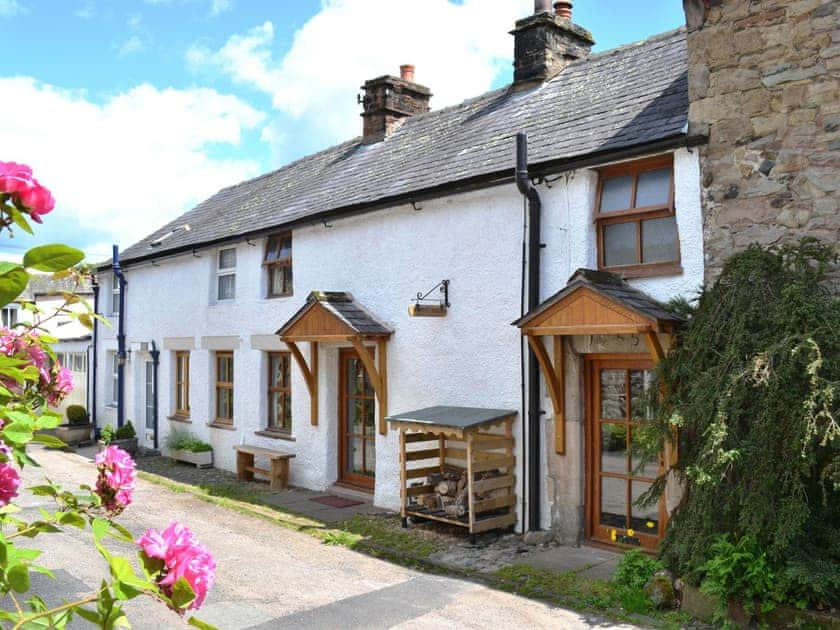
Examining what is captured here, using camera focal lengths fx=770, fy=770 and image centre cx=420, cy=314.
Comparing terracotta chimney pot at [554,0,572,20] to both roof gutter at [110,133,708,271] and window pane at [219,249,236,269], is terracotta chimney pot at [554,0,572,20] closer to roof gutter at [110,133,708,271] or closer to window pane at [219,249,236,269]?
roof gutter at [110,133,708,271]

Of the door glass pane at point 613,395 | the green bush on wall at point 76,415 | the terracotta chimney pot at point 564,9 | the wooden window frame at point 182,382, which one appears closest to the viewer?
the door glass pane at point 613,395

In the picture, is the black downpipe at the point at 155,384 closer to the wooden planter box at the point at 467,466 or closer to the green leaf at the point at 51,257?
the wooden planter box at the point at 467,466

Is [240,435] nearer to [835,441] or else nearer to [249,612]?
[249,612]

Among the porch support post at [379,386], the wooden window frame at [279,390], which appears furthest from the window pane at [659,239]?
the wooden window frame at [279,390]

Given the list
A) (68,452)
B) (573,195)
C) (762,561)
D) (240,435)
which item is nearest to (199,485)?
(240,435)

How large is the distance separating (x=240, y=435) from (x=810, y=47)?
10.7m

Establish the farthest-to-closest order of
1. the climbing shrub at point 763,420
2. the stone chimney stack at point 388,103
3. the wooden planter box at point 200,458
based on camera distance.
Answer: the stone chimney stack at point 388,103 → the wooden planter box at point 200,458 → the climbing shrub at point 763,420

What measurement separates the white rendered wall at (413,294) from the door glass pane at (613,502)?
298mm

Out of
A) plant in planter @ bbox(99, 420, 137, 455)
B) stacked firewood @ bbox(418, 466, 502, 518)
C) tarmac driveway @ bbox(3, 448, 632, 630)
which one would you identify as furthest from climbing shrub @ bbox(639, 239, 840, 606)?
plant in planter @ bbox(99, 420, 137, 455)

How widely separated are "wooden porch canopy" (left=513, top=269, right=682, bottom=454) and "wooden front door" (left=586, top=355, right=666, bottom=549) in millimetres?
377

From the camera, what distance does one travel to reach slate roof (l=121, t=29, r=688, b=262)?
8633 millimetres

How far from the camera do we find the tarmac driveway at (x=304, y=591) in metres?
6.35

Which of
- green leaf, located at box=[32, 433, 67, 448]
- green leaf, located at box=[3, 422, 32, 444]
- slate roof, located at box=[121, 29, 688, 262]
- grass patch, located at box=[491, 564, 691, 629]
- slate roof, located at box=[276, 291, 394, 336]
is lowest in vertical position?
grass patch, located at box=[491, 564, 691, 629]

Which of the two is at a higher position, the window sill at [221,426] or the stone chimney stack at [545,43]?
the stone chimney stack at [545,43]
